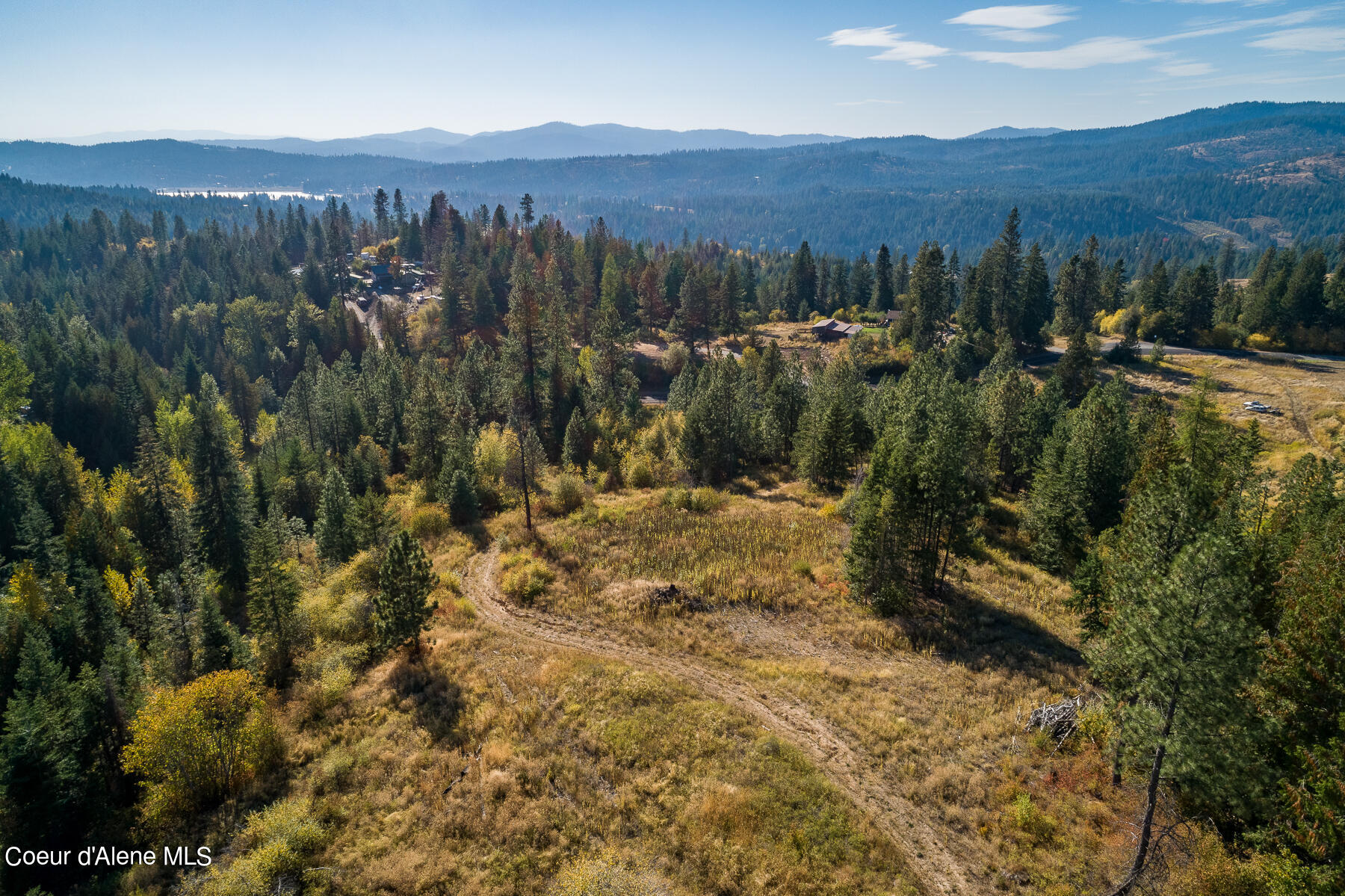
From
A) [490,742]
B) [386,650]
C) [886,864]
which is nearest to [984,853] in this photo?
[886,864]

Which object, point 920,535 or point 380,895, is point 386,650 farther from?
point 920,535

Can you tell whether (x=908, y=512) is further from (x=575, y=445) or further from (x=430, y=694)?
(x=575, y=445)

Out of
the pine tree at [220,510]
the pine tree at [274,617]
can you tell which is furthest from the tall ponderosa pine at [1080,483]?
the pine tree at [220,510]

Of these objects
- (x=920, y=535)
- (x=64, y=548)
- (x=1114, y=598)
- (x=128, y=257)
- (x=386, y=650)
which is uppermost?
(x=128, y=257)

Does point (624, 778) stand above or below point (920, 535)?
below

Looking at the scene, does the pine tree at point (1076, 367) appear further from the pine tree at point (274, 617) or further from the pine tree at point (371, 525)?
the pine tree at point (274, 617)

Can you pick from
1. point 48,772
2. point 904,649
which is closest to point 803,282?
point 904,649
